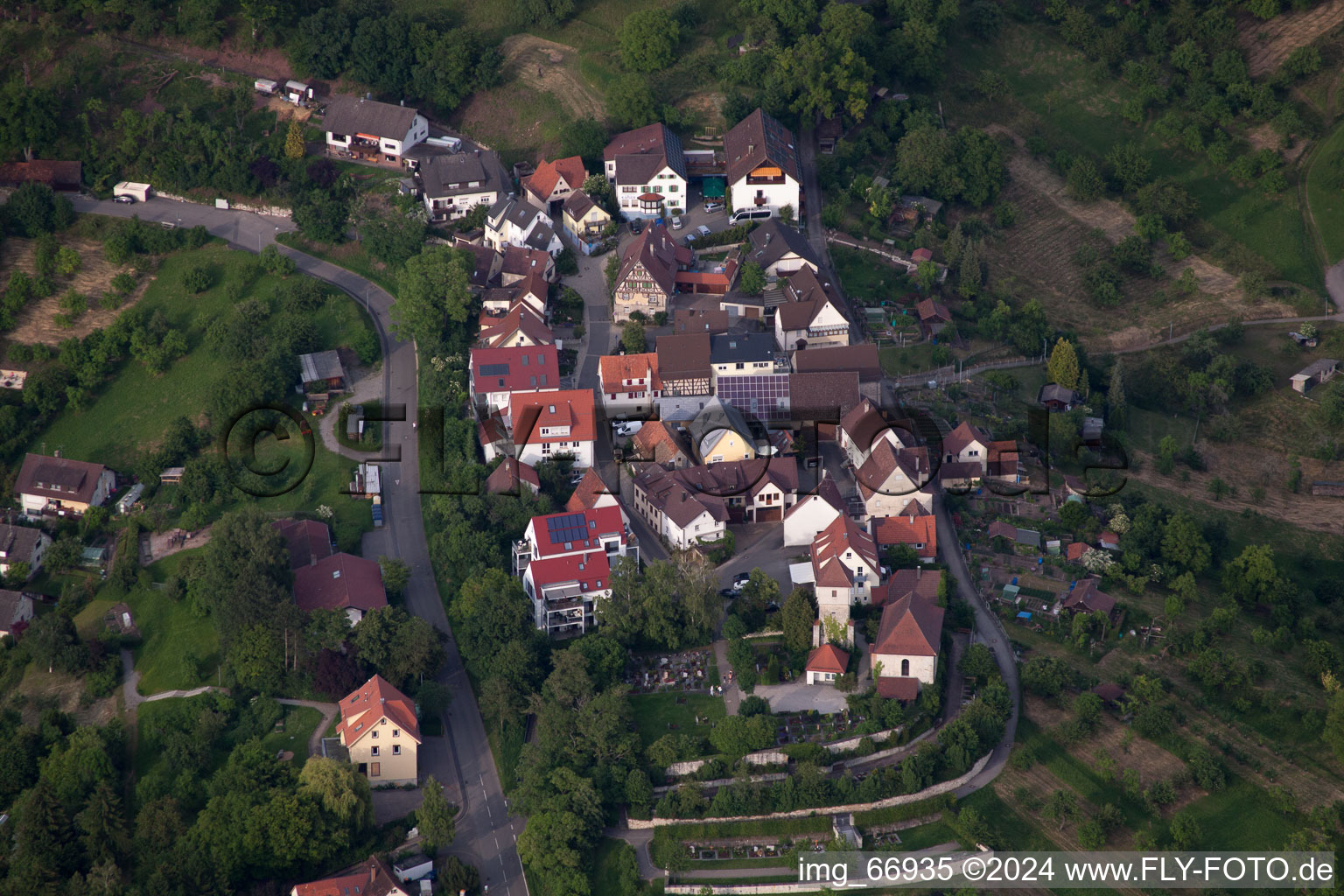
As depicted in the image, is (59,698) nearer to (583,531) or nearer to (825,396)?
(583,531)

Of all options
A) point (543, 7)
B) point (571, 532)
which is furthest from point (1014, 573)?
point (543, 7)

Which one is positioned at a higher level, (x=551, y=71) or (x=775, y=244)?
(x=551, y=71)

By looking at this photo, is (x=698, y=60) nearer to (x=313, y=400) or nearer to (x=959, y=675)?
(x=313, y=400)

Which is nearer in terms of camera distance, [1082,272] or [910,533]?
[910,533]

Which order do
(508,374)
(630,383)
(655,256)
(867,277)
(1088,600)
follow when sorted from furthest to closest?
1. (867,277)
2. (655,256)
3. (630,383)
4. (508,374)
5. (1088,600)

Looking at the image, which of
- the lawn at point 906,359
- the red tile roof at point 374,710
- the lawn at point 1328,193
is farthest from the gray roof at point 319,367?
the lawn at point 1328,193

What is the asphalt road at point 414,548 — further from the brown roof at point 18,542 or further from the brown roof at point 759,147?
the brown roof at point 759,147

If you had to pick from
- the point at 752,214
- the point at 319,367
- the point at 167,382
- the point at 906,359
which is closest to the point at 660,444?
the point at 906,359
